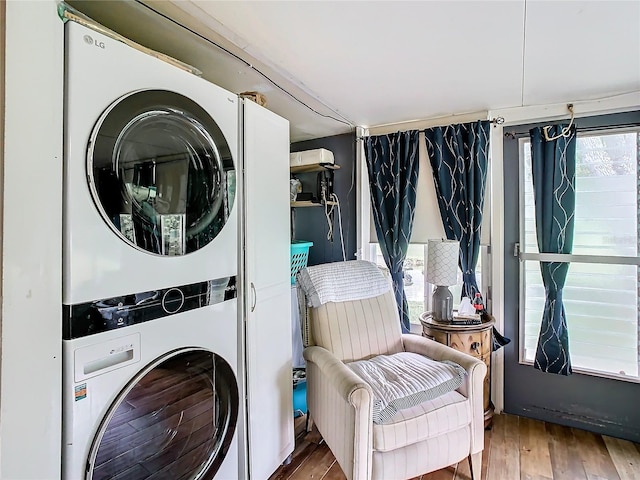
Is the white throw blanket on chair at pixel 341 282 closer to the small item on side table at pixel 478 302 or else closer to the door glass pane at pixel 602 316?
the small item on side table at pixel 478 302

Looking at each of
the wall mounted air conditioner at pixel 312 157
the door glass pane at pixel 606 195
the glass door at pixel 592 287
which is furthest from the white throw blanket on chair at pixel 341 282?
the door glass pane at pixel 606 195

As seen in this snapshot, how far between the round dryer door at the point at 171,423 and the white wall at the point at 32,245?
149 mm

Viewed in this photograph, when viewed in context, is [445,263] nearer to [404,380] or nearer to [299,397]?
[404,380]

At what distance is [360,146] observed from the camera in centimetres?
280

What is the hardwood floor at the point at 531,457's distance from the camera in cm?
178

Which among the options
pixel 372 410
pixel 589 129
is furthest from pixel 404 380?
pixel 589 129

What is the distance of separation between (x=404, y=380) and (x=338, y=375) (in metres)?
0.31

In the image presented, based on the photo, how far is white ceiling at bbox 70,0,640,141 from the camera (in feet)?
4.24

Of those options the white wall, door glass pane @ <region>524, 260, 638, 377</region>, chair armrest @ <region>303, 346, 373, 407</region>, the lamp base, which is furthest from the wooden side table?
the white wall

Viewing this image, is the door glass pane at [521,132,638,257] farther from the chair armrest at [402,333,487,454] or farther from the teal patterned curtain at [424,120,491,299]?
the chair armrest at [402,333,487,454]

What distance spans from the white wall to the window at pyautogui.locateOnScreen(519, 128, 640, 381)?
255 centimetres

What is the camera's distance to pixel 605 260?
6.99 ft

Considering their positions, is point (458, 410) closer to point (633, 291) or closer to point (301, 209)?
point (633, 291)

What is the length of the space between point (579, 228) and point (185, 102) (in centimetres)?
238
